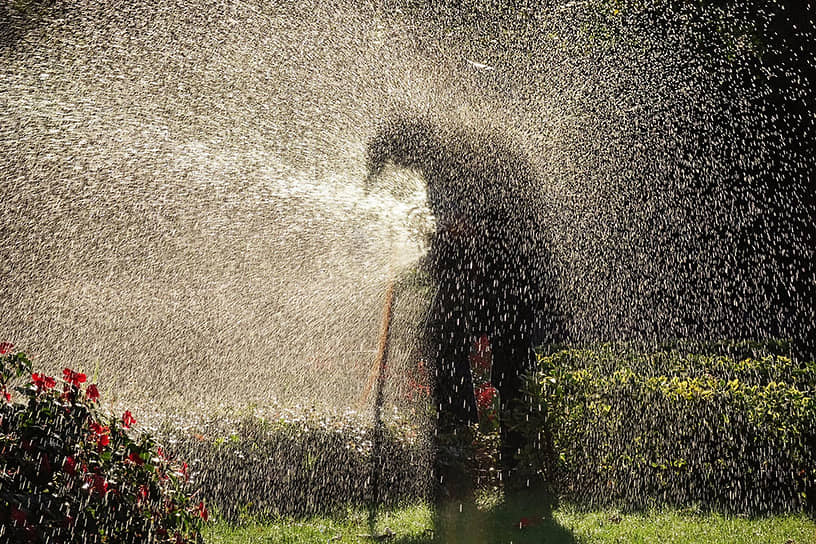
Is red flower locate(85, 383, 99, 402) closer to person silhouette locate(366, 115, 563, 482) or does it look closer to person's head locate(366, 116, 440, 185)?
person silhouette locate(366, 115, 563, 482)

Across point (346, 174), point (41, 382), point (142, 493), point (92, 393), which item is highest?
point (41, 382)

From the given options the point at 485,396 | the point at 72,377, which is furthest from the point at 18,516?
the point at 485,396

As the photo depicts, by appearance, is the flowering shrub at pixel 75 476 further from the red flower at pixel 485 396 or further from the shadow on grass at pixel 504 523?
the red flower at pixel 485 396

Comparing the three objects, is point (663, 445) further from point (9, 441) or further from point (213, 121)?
point (213, 121)

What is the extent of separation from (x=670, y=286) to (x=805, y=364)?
3.19 meters

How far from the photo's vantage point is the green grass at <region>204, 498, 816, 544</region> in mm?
4953

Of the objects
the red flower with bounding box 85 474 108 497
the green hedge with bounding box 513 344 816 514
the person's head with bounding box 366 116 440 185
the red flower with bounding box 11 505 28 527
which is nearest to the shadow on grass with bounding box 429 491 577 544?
the green hedge with bounding box 513 344 816 514

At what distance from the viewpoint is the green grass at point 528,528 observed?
4.95 meters

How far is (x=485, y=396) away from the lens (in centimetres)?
1016

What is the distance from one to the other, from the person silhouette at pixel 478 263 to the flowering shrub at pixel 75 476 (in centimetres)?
424

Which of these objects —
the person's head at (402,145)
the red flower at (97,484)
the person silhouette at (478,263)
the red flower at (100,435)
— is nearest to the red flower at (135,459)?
the red flower at (100,435)

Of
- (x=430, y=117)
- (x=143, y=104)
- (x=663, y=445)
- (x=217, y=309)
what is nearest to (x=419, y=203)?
(x=430, y=117)

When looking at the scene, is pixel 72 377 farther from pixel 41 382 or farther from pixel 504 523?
pixel 504 523

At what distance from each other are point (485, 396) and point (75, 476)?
7.99 metres
